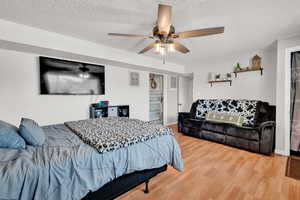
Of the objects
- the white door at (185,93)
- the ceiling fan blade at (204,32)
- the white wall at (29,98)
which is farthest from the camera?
the white door at (185,93)

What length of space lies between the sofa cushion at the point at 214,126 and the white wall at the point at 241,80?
3.84ft

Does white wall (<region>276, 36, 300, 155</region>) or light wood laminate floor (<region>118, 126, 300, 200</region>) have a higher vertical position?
white wall (<region>276, 36, 300, 155</region>)

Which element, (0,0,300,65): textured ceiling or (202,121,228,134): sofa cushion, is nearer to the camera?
(0,0,300,65): textured ceiling

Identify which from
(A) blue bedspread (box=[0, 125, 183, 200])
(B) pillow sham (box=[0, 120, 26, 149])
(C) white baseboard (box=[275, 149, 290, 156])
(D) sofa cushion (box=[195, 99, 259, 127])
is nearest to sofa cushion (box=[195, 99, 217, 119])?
(D) sofa cushion (box=[195, 99, 259, 127])

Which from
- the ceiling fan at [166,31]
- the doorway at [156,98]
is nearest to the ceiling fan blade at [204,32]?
the ceiling fan at [166,31]

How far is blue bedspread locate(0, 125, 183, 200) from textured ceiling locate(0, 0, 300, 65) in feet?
5.58

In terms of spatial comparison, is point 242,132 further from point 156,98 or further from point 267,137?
point 156,98

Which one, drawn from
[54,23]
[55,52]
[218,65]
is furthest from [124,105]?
[218,65]

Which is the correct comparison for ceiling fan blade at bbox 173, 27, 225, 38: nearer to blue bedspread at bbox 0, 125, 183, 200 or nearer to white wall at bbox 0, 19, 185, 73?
blue bedspread at bbox 0, 125, 183, 200

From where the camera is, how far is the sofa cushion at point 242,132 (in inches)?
112

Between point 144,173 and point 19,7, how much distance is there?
→ 2.65 meters

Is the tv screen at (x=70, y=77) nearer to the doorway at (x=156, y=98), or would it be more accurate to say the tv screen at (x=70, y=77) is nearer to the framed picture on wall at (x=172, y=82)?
the doorway at (x=156, y=98)

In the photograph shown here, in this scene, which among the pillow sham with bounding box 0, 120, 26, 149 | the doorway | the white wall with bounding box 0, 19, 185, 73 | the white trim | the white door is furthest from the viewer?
the white door

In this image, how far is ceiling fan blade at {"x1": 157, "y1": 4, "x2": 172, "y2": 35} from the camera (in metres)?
1.44
